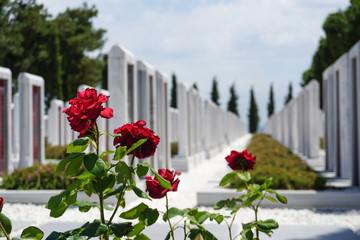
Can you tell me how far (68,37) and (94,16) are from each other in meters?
3.02

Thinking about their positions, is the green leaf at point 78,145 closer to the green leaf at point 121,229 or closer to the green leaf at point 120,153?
the green leaf at point 120,153

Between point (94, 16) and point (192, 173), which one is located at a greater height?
point (94, 16)

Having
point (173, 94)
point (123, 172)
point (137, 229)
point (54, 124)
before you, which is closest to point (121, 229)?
point (137, 229)

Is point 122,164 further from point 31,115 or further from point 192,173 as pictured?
point 192,173

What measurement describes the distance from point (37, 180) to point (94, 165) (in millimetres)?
6591

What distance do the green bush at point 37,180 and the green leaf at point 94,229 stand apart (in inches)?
241

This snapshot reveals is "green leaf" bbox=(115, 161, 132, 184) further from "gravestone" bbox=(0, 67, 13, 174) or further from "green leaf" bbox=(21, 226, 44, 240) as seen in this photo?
"gravestone" bbox=(0, 67, 13, 174)

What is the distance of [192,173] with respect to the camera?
510 inches

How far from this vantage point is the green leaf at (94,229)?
7.38 feet

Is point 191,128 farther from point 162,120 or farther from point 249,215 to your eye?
point 249,215

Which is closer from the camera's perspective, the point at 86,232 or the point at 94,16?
the point at 86,232

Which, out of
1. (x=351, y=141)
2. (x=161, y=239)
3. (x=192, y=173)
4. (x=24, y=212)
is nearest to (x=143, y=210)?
(x=161, y=239)

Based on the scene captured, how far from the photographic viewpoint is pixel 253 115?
65.6 metres

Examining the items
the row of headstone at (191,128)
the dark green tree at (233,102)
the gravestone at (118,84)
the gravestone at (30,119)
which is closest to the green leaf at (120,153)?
the gravestone at (118,84)
